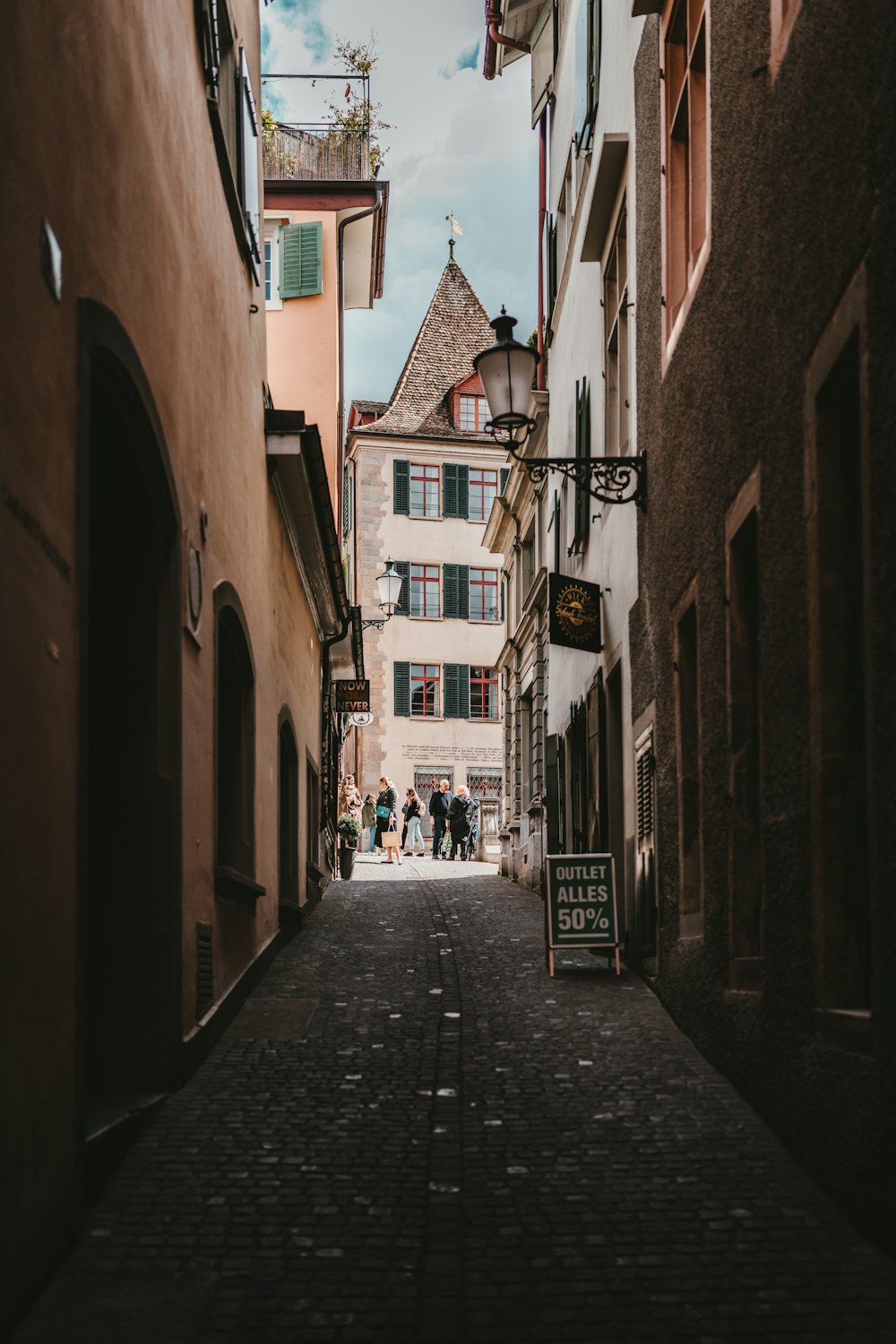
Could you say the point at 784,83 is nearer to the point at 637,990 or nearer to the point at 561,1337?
the point at 561,1337

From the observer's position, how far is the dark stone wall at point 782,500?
204 inches

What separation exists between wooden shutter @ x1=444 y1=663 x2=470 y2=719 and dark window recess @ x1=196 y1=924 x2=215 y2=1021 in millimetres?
37213

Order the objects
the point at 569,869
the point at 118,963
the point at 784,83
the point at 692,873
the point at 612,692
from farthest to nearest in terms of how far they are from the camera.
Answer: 1. the point at 612,692
2. the point at 569,869
3. the point at 692,873
4. the point at 118,963
5. the point at 784,83

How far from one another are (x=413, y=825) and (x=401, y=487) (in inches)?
553

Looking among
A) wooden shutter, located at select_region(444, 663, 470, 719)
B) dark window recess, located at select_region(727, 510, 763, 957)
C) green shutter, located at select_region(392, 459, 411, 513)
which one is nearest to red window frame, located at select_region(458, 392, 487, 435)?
green shutter, located at select_region(392, 459, 411, 513)

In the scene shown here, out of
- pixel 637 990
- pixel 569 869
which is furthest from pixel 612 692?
pixel 637 990

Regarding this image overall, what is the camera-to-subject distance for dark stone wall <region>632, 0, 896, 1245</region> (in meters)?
5.18

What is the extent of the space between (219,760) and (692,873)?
→ 3405mm

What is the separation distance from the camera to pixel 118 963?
7.28 m

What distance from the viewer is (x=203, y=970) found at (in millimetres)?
8500

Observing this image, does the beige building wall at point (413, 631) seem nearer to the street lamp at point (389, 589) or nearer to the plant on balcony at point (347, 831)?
the street lamp at point (389, 589)

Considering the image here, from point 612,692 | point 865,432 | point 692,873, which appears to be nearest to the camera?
point 865,432

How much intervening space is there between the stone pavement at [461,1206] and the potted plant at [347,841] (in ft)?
53.1

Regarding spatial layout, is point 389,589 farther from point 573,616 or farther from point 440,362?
point 440,362
